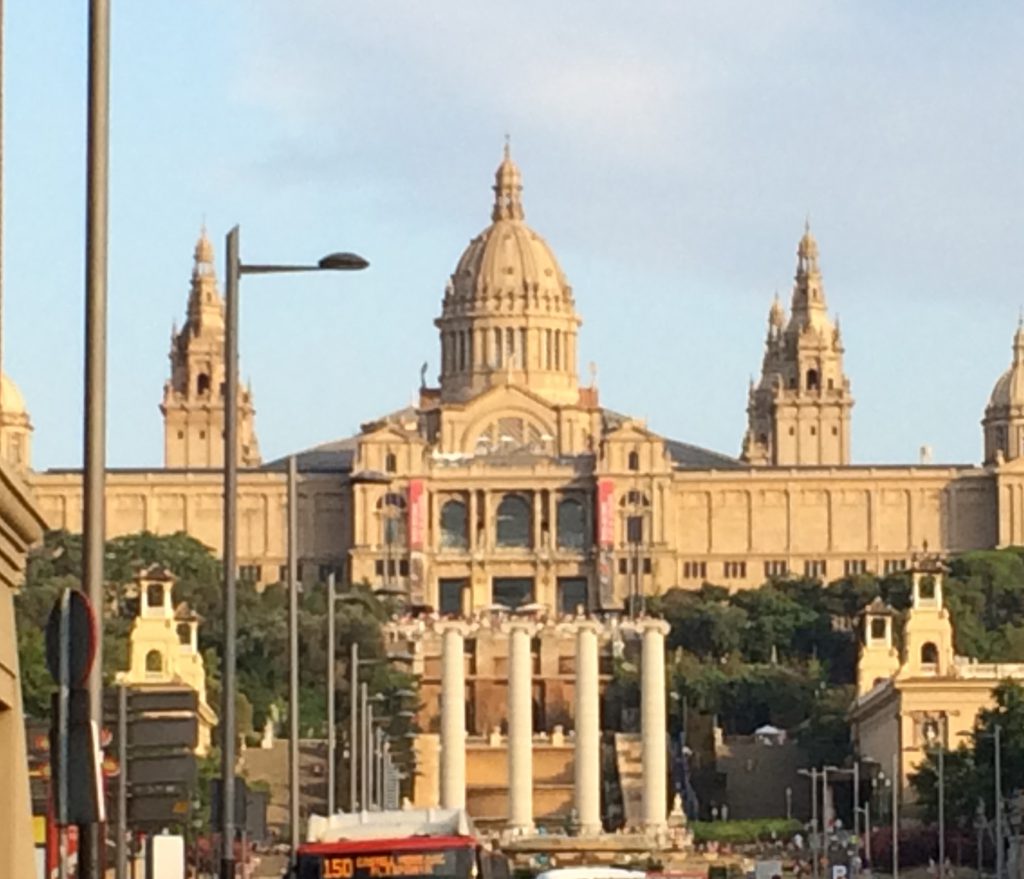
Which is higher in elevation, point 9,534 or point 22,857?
point 9,534

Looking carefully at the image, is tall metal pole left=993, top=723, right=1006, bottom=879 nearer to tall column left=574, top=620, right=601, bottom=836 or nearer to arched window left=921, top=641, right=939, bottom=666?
tall column left=574, top=620, right=601, bottom=836

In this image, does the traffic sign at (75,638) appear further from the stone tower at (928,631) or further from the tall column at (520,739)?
the stone tower at (928,631)

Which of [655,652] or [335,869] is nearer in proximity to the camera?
[335,869]

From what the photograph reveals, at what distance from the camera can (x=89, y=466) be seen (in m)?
21.6

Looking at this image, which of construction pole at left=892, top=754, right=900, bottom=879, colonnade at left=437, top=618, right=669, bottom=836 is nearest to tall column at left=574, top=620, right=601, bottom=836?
colonnade at left=437, top=618, right=669, bottom=836

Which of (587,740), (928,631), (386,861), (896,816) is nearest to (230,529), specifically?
(386,861)

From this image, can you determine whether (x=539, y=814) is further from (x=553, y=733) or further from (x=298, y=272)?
(x=298, y=272)

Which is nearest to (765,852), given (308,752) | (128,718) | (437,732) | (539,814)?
(308,752)

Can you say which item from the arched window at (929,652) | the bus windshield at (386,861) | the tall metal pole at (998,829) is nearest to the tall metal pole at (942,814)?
the tall metal pole at (998,829)

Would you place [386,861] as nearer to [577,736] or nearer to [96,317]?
[96,317]

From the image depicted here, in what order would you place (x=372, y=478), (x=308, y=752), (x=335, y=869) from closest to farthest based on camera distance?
(x=335, y=869)
(x=372, y=478)
(x=308, y=752)

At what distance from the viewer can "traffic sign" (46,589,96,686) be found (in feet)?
54.7

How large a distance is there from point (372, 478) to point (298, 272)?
13522 millimetres

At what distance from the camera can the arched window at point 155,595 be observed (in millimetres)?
177012
